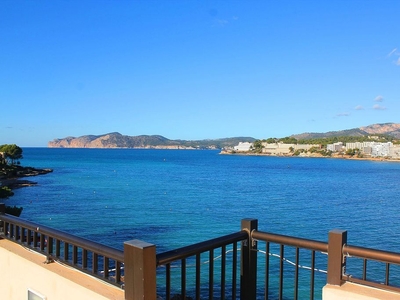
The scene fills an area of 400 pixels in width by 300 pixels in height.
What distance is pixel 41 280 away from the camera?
3584 millimetres

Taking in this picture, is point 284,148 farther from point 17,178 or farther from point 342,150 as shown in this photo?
point 17,178

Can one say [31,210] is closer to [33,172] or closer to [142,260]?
[142,260]

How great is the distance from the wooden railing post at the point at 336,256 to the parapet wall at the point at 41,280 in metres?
1.68

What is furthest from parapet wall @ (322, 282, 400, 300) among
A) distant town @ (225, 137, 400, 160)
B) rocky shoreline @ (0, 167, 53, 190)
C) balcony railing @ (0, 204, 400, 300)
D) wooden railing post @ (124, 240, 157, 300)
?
distant town @ (225, 137, 400, 160)

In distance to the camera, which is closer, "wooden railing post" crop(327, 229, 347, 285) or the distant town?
"wooden railing post" crop(327, 229, 347, 285)

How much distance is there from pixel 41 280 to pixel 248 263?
6.62 feet

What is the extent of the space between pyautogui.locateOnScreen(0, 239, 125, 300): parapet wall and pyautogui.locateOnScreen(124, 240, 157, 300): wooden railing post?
33 cm

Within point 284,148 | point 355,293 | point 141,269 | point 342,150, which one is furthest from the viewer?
point 284,148

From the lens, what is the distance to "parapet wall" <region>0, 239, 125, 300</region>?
3037 mm

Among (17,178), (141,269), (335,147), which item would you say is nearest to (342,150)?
(335,147)

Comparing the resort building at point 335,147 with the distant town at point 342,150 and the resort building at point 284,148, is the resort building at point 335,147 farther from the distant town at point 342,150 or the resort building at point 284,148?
the resort building at point 284,148

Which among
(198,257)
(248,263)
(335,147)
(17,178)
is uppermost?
(335,147)

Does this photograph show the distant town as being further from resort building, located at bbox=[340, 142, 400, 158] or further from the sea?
the sea

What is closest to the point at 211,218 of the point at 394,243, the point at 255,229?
the point at 394,243
